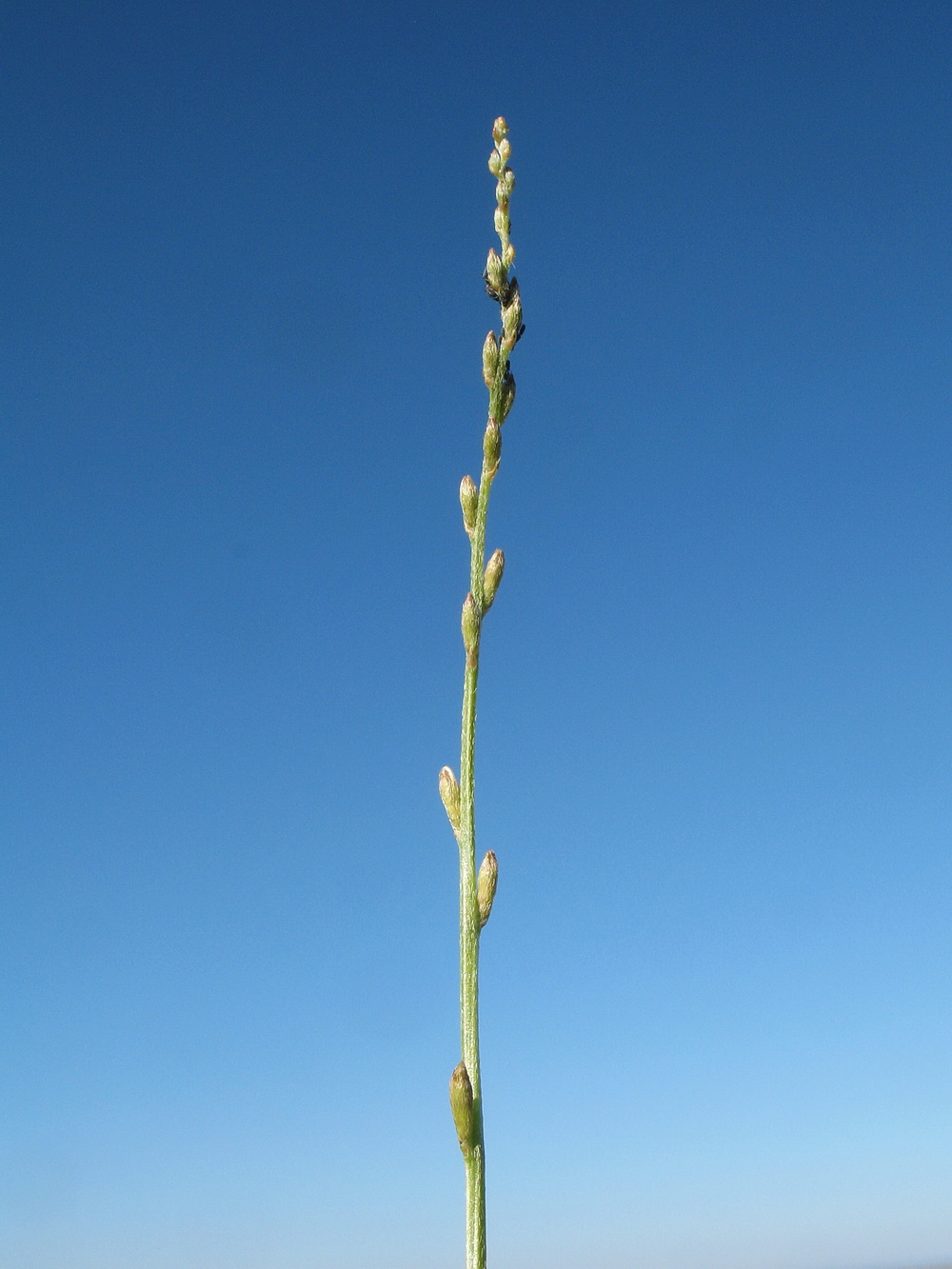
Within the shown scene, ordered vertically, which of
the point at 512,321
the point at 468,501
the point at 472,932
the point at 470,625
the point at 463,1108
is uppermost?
the point at 512,321

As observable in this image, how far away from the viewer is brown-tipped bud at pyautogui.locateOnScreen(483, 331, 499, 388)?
6.57 feet

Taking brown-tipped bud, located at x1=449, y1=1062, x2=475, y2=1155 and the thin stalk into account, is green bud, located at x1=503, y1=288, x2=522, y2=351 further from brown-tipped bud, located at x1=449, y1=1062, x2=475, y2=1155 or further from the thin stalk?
brown-tipped bud, located at x1=449, y1=1062, x2=475, y2=1155

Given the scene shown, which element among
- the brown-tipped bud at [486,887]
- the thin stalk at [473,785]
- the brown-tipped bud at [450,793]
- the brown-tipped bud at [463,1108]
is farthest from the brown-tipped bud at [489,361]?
the brown-tipped bud at [463,1108]

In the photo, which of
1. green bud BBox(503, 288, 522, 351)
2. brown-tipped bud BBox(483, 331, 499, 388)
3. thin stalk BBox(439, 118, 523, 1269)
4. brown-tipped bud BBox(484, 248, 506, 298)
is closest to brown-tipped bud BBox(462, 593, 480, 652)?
thin stalk BBox(439, 118, 523, 1269)

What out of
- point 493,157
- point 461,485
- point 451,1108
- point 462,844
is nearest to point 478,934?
point 462,844

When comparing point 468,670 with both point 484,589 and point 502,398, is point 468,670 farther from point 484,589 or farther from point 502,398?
point 502,398

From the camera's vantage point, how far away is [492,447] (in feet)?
6.42

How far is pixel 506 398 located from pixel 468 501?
0.20 metres

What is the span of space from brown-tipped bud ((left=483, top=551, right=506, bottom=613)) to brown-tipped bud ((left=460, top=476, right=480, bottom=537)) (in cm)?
8

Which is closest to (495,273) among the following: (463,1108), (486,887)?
(486,887)

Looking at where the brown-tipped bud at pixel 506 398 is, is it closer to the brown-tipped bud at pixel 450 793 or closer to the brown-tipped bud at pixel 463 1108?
the brown-tipped bud at pixel 450 793

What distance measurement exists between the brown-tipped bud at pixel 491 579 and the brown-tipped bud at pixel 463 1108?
72cm

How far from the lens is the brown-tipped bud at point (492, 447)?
1951 mm

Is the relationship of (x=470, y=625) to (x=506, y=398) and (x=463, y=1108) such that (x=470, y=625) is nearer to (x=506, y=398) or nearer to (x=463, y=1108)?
(x=506, y=398)
